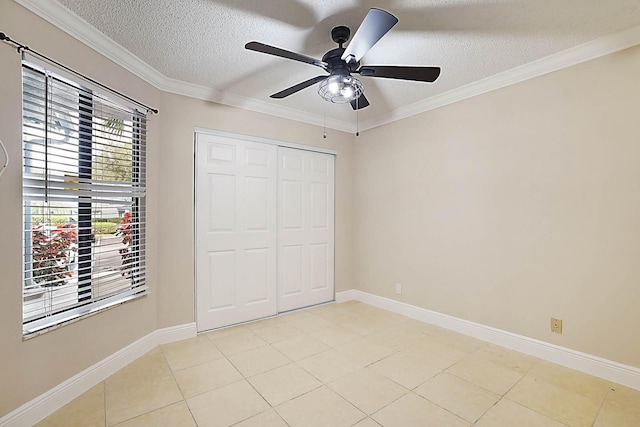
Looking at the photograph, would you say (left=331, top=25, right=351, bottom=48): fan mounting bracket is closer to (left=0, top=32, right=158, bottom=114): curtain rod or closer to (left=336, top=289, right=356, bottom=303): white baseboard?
(left=0, top=32, right=158, bottom=114): curtain rod

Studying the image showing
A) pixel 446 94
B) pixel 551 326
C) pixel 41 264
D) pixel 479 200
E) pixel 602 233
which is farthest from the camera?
pixel 446 94

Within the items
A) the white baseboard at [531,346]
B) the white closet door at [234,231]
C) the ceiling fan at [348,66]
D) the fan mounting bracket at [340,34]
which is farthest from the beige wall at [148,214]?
the white baseboard at [531,346]

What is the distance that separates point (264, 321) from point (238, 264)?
0.74 meters

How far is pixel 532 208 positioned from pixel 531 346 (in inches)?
47.1

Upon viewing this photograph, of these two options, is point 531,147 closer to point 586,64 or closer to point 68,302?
point 586,64

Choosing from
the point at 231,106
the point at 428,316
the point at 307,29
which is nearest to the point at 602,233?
the point at 428,316

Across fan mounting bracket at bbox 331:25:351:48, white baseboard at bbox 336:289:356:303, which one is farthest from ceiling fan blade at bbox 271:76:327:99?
white baseboard at bbox 336:289:356:303

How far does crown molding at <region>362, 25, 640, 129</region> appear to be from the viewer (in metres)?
2.15

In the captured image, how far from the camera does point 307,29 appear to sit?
2.08 meters

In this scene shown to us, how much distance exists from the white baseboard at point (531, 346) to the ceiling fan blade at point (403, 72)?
2.37 meters

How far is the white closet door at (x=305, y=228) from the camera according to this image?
373cm

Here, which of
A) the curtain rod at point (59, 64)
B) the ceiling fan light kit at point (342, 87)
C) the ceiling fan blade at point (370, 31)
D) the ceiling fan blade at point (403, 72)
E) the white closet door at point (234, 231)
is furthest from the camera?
the white closet door at point (234, 231)

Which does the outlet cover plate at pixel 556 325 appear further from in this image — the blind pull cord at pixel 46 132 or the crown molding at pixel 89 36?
the crown molding at pixel 89 36

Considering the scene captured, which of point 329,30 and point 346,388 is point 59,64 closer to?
point 329,30
